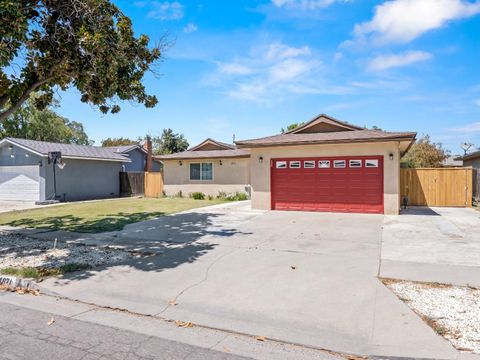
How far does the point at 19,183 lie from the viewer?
2261cm

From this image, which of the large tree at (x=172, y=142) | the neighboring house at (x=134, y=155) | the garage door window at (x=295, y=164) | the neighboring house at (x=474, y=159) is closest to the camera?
the garage door window at (x=295, y=164)

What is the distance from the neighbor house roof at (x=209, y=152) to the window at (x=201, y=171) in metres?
0.73

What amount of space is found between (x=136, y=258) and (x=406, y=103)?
2107cm

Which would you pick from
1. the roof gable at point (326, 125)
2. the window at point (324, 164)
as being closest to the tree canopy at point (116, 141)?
the roof gable at point (326, 125)

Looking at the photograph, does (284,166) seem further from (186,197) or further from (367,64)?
(186,197)

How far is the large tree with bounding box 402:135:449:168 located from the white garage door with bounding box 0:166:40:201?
26890 mm

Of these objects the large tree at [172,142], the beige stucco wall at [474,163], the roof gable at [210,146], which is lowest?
the beige stucco wall at [474,163]

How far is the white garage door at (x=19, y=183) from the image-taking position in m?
22.0

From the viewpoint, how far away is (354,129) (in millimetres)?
17609

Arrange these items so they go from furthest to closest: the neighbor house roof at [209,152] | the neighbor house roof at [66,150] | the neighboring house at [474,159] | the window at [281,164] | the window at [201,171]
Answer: the window at [201,171]
the neighbor house roof at [209,152]
the neighbor house roof at [66,150]
the neighboring house at [474,159]
the window at [281,164]

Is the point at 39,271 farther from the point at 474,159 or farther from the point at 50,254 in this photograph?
the point at 474,159

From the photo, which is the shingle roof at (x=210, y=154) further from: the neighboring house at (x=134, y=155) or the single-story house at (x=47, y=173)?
the neighboring house at (x=134, y=155)

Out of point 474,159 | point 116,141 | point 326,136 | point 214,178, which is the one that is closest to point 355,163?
point 326,136

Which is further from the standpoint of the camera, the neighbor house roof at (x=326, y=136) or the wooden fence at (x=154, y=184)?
the wooden fence at (x=154, y=184)
